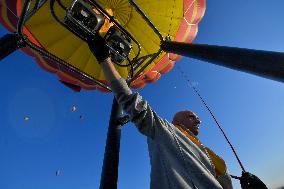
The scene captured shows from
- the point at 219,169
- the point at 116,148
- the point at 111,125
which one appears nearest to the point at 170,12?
the point at 111,125

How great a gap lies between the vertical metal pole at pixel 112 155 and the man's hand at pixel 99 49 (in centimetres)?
167

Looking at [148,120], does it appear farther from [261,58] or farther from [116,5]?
[116,5]

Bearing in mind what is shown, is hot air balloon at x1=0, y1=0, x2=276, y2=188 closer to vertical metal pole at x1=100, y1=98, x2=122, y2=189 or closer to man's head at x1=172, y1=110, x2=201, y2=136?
vertical metal pole at x1=100, y1=98, x2=122, y2=189

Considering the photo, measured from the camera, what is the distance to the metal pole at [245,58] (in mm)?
1689

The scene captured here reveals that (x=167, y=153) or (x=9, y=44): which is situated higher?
(x=9, y=44)

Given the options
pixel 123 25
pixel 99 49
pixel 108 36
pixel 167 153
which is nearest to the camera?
pixel 167 153

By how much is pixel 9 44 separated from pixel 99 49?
1427 mm

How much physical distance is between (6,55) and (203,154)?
2.61m

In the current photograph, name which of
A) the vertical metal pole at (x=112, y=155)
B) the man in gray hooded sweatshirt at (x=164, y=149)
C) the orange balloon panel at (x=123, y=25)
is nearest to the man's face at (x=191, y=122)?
the man in gray hooded sweatshirt at (x=164, y=149)

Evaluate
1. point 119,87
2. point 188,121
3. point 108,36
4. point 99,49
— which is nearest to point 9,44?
point 108,36

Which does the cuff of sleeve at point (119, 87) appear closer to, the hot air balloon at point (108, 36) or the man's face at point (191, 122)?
the hot air balloon at point (108, 36)

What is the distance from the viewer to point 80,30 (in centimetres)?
340

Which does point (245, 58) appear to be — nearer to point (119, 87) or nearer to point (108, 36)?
point (119, 87)

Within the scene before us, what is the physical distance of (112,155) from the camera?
160 inches
